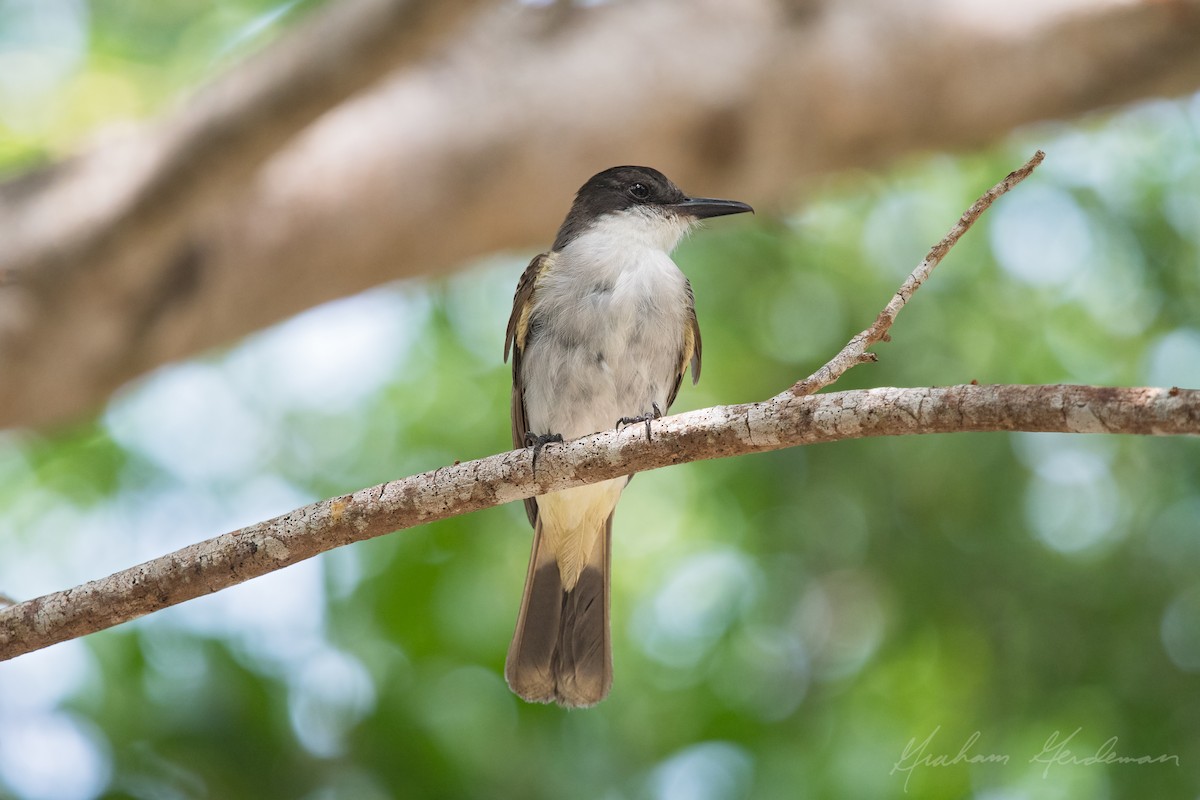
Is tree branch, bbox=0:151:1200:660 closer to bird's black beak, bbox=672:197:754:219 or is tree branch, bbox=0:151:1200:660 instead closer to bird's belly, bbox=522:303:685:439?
bird's belly, bbox=522:303:685:439

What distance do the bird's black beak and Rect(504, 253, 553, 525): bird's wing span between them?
82 cm

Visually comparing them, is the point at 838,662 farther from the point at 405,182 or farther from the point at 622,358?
the point at 405,182

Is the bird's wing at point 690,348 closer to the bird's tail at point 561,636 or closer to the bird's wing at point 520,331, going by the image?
the bird's wing at point 520,331

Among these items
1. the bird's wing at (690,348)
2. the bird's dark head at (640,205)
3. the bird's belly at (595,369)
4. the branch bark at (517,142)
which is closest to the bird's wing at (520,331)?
the bird's belly at (595,369)

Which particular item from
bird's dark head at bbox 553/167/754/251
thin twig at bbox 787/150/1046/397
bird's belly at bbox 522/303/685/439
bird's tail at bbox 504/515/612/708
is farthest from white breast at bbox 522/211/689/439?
thin twig at bbox 787/150/1046/397

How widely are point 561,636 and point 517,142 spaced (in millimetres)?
3126

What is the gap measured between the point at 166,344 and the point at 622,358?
9.68 feet

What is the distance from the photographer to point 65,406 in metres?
6.97

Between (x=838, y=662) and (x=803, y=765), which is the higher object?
(x=838, y=662)

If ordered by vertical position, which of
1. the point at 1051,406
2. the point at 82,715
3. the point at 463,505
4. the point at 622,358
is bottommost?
the point at 1051,406

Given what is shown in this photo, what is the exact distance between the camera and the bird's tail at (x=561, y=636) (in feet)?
18.1

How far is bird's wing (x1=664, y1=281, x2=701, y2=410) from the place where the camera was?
5828mm

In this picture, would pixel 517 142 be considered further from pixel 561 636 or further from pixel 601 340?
pixel 561 636

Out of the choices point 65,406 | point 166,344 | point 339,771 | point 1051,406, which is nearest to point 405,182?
point 166,344
